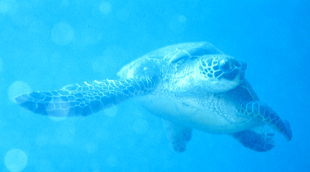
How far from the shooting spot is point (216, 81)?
4168mm

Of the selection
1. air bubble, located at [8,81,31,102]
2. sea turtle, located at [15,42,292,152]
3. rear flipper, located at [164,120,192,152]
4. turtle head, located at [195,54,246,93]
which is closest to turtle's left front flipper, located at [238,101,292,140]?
sea turtle, located at [15,42,292,152]

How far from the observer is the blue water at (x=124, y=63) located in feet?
58.1

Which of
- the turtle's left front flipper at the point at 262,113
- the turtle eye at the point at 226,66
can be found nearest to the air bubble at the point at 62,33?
the turtle's left front flipper at the point at 262,113

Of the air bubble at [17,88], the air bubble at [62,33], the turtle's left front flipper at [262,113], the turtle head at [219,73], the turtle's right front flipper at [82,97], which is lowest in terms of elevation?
the turtle's left front flipper at [262,113]

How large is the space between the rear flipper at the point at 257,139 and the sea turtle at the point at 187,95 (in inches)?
0.9

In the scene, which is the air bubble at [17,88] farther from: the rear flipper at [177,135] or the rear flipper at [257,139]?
the rear flipper at [257,139]

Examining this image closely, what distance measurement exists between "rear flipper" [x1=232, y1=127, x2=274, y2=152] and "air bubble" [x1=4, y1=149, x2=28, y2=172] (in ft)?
51.2

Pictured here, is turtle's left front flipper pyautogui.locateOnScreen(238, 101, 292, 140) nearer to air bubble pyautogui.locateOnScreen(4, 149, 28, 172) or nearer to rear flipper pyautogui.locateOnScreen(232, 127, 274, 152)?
rear flipper pyautogui.locateOnScreen(232, 127, 274, 152)

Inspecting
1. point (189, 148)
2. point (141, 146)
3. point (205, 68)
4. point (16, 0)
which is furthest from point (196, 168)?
point (16, 0)

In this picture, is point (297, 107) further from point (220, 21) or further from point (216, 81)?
point (216, 81)

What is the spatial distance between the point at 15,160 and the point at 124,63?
12745mm

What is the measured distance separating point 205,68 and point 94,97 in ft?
6.46

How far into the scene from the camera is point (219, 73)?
404 cm

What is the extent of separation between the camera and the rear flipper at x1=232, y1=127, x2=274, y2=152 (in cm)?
621
